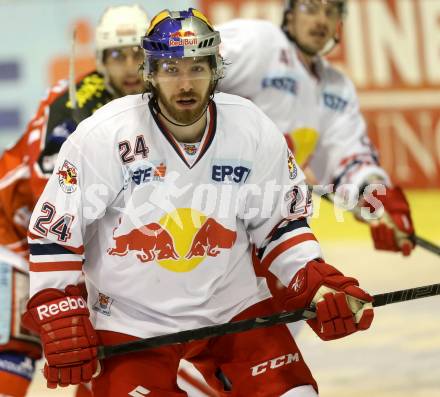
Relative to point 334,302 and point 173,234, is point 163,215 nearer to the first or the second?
point 173,234

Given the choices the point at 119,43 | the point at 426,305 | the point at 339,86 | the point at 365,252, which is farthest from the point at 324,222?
the point at 119,43

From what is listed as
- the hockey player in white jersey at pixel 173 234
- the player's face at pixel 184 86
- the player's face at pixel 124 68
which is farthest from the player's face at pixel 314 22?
the player's face at pixel 184 86

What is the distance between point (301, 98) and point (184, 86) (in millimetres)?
1458

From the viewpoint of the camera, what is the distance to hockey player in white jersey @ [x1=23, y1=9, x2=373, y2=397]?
3.08 metres

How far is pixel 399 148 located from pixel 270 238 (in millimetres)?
4731

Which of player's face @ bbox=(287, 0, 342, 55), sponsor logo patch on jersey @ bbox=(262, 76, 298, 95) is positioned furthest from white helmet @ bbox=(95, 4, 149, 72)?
player's face @ bbox=(287, 0, 342, 55)

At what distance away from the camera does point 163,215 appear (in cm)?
314

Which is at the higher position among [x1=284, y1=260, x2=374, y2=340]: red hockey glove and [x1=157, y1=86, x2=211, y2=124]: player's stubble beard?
[x1=157, y1=86, x2=211, y2=124]: player's stubble beard

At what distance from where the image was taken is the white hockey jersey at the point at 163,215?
10.1ft

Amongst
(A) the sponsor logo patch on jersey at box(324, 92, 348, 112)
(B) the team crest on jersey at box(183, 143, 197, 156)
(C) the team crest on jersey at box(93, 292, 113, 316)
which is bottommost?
(C) the team crest on jersey at box(93, 292, 113, 316)

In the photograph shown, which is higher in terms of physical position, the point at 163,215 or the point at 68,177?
the point at 68,177

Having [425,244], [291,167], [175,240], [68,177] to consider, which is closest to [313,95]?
[425,244]

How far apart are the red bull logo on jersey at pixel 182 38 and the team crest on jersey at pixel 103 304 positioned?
744 millimetres

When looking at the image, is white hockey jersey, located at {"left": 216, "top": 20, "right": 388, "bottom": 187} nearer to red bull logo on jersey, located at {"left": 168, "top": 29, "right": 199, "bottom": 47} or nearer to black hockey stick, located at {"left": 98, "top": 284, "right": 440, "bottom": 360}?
red bull logo on jersey, located at {"left": 168, "top": 29, "right": 199, "bottom": 47}
